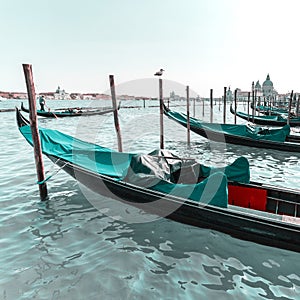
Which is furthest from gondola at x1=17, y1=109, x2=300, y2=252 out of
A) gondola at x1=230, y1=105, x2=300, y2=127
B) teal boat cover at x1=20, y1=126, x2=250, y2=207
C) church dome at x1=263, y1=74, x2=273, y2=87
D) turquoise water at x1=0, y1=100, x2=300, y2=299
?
church dome at x1=263, y1=74, x2=273, y2=87

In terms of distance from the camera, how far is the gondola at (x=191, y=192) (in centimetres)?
309

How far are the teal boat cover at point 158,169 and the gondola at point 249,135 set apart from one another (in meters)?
5.40

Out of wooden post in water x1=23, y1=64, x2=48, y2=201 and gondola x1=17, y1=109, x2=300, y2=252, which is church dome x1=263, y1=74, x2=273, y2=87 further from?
wooden post in water x1=23, y1=64, x2=48, y2=201

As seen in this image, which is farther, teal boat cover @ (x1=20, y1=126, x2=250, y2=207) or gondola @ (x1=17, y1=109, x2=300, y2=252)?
teal boat cover @ (x1=20, y1=126, x2=250, y2=207)

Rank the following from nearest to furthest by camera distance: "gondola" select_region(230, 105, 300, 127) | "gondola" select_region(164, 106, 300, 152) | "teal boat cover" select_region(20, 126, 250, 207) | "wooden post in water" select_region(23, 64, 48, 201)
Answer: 1. "teal boat cover" select_region(20, 126, 250, 207)
2. "wooden post in water" select_region(23, 64, 48, 201)
3. "gondola" select_region(164, 106, 300, 152)
4. "gondola" select_region(230, 105, 300, 127)

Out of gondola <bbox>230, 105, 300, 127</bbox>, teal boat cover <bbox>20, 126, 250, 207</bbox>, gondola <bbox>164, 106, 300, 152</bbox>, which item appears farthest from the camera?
gondola <bbox>230, 105, 300, 127</bbox>

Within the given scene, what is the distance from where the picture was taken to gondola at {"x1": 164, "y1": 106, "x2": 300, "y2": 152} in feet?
28.4

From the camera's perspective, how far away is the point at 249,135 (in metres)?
9.18

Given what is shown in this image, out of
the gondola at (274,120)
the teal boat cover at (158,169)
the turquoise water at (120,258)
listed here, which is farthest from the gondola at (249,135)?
the turquoise water at (120,258)

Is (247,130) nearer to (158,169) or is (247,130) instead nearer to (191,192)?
(158,169)

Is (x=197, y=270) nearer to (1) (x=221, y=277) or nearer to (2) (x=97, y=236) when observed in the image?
(1) (x=221, y=277)

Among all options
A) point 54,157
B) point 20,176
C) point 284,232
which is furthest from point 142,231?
point 20,176

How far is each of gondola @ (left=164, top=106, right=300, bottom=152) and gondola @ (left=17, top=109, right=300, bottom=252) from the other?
5.41 metres

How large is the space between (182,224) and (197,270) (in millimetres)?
968
